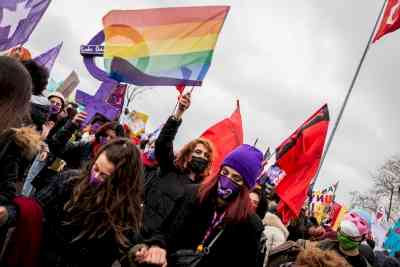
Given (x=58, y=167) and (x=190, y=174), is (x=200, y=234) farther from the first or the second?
(x=58, y=167)

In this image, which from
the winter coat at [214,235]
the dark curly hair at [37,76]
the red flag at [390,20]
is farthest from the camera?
the red flag at [390,20]

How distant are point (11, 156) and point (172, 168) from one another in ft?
6.87

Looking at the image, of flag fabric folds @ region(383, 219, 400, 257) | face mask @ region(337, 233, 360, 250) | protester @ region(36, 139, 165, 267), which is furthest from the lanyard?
flag fabric folds @ region(383, 219, 400, 257)

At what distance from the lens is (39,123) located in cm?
405

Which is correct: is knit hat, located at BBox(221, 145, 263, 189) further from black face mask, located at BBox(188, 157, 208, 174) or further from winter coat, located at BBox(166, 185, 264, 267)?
black face mask, located at BBox(188, 157, 208, 174)

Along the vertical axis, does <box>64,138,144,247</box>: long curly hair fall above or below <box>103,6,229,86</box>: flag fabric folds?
below

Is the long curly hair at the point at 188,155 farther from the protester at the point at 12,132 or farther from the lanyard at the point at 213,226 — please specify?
the protester at the point at 12,132

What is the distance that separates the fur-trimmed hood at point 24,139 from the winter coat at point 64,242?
287 mm

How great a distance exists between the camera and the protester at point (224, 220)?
2.68 meters

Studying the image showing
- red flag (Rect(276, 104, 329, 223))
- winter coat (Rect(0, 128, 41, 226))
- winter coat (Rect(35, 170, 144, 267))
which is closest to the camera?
winter coat (Rect(0, 128, 41, 226))

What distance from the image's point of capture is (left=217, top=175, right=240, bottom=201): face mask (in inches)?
112

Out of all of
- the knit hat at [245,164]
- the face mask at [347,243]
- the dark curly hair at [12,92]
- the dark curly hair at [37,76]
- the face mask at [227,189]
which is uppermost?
the dark curly hair at [37,76]

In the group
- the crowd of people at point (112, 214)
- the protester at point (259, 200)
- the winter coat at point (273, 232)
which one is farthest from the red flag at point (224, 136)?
the crowd of people at point (112, 214)

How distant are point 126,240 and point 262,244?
1.01 m
